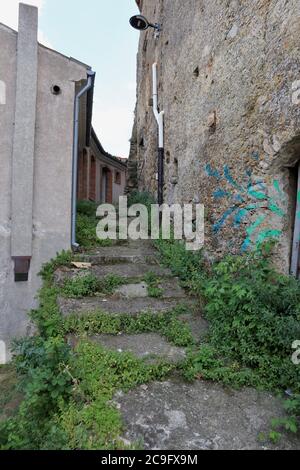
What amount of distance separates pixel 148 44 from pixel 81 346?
1058cm

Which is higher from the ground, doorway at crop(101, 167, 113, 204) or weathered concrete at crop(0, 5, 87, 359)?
doorway at crop(101, 167, 113, 204)

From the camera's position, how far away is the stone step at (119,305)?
3682 millimetres

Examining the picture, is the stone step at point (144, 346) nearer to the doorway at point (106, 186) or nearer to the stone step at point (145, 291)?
the stone step at point (145, 291)

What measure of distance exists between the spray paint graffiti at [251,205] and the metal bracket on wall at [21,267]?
3035 mm

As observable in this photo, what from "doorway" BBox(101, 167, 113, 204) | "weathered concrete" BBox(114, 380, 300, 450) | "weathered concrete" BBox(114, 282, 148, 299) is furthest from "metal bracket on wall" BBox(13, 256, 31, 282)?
"doorway" BBox(101, 167, 113, 204)

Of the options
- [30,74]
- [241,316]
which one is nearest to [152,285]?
[241,316]

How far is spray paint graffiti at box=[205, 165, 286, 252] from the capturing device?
3457 mm

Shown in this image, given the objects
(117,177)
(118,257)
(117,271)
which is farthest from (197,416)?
(117,177)

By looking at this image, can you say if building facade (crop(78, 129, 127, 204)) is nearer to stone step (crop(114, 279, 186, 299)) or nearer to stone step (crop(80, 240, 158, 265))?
stone step (crop(80, 240, 158, 265))

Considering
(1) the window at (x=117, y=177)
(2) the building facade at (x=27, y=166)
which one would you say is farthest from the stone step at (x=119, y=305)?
(1) the window at (x=117, y=177)

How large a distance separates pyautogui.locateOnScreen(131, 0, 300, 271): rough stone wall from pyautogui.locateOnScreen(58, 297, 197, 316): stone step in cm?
107

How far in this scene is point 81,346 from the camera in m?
2.87

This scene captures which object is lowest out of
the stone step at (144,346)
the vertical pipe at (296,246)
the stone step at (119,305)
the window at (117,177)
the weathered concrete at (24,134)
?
the stone step at (144,346)

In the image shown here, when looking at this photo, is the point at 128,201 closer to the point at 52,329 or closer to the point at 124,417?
the point at 52,329
